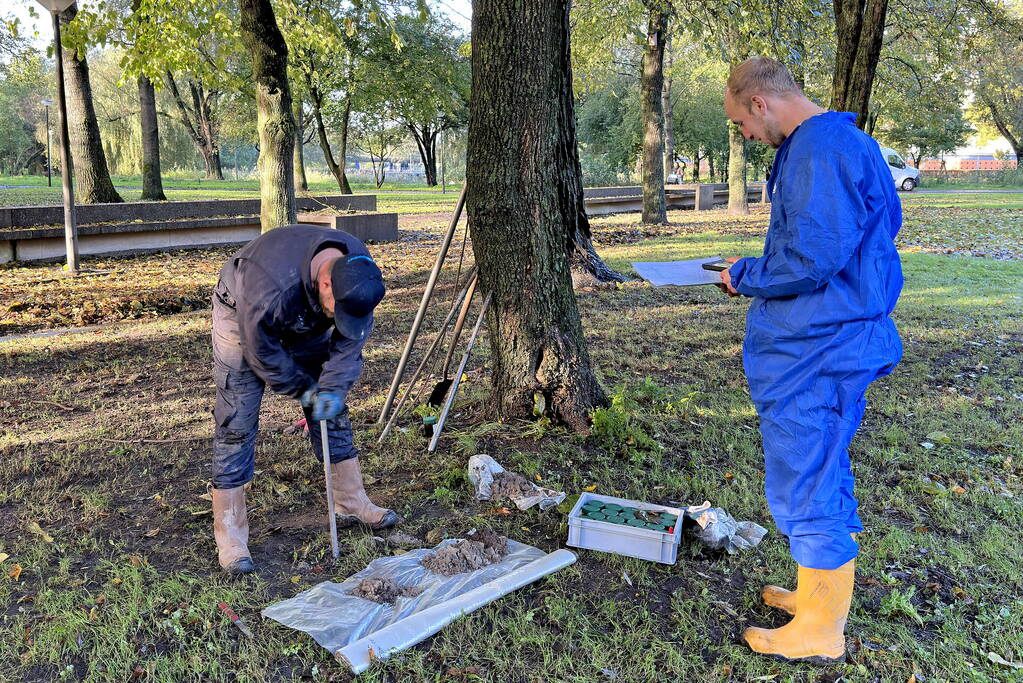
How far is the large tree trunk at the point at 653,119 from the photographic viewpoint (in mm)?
14250

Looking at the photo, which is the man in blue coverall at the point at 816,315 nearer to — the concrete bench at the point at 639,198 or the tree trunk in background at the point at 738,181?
the tree trunk in background at the point at 738,181

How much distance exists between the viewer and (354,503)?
11.3ft

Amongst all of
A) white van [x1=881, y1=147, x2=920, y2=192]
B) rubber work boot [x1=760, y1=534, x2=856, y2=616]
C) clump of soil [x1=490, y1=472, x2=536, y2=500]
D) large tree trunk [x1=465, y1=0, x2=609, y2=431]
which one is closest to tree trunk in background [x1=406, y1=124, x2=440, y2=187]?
white van [x1=881, y1=147, x2=920, y2=192]

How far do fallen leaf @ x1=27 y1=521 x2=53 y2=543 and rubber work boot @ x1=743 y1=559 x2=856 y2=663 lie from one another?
2848 millimetres

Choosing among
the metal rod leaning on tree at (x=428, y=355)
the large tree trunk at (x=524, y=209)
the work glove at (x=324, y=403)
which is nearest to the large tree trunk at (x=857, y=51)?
the large tree trunk at (x=524, y=209)

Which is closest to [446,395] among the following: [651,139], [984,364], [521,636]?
[521,636]

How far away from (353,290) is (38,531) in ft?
6.46

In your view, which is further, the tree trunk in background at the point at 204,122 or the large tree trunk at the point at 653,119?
the tree trunk in background at the point at 204,122

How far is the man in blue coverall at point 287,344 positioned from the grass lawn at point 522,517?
9.4 inches

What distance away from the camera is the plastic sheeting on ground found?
258 centimetres

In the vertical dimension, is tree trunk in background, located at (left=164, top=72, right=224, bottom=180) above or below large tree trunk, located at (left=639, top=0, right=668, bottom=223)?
above

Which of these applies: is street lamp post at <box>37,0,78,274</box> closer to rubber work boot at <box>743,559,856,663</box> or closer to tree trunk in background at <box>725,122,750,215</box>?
rubber work boot at <box>743,559,856,663</box>

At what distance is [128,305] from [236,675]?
6.09 m

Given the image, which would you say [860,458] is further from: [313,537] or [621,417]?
[313,537]
